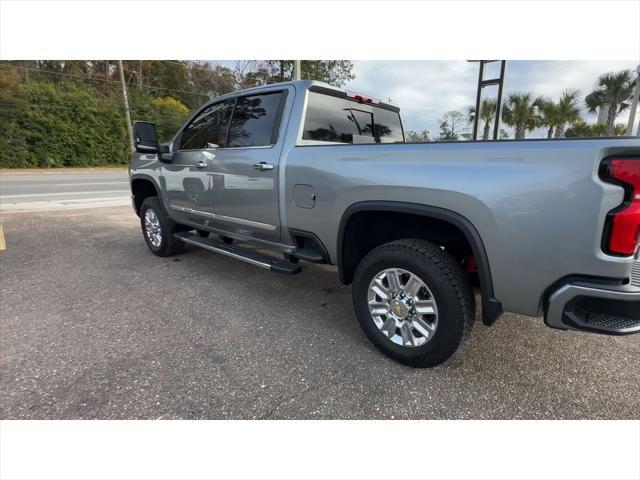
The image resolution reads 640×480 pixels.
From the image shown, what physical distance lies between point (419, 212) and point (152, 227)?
3997 mm

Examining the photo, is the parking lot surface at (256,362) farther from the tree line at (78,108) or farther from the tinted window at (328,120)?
the tree line at (78,108)

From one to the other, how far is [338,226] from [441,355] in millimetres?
1093

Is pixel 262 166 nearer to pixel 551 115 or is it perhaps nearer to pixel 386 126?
pixel 386 126

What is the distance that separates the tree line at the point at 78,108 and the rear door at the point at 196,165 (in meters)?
17.4

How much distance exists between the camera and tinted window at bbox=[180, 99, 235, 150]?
3.72 metres

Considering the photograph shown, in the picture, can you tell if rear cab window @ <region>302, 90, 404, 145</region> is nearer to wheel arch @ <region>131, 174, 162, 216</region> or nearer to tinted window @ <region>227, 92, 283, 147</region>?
tinted window @ <region>227, 92, 283, 147</region>

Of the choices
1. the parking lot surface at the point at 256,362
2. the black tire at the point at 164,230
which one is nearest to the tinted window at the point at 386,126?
the parking lot surface at the point at 256,362

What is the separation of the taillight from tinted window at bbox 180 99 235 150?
3.18m

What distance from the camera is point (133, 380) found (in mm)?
2240

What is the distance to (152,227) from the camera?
16.0 feet

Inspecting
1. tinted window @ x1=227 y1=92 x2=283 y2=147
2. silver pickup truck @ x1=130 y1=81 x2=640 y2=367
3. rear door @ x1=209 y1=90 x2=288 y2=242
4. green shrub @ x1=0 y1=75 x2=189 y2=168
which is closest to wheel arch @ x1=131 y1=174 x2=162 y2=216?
silver pickup truck @ x1=130 y1=81 x2=640 y2=367

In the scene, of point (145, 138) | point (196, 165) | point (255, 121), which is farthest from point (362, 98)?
point (145, 138)

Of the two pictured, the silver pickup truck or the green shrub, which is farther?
the green shrub

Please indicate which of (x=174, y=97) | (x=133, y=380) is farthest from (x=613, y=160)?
(x=174, y=97)
